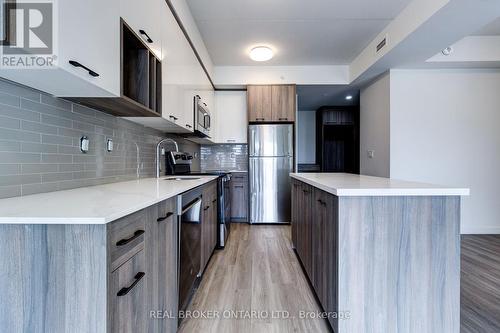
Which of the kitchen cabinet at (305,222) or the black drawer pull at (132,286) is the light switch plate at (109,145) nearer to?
the black drawer pull at (132,286)

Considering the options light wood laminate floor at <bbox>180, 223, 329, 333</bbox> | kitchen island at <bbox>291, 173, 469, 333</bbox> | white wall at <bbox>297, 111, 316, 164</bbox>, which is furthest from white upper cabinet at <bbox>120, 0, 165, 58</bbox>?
white wall at <bbox>297, 111, 316, 164</bbox>

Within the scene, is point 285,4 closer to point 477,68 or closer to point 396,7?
point 396,7

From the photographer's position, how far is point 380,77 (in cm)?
402

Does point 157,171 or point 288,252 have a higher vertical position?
point 157,171

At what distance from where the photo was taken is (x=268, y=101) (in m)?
4.41

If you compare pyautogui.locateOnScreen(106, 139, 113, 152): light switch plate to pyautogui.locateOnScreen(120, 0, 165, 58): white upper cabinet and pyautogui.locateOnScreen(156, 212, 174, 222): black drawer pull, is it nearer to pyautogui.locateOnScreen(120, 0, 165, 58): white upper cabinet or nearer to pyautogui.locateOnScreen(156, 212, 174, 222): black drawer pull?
pyautogui.locateOnScreen(120, 0, 165, 58): white upper cabinet

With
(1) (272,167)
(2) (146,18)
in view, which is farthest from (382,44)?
(2) (146,18)

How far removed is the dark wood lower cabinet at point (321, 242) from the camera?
143cm

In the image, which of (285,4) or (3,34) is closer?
(3,34)

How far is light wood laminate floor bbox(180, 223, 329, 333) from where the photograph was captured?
165 cm

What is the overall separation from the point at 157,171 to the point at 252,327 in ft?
5.60

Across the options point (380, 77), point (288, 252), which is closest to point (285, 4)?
point (380, 77)

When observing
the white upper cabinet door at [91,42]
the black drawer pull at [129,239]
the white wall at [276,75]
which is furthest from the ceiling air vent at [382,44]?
the black drawer pull at [129,239]

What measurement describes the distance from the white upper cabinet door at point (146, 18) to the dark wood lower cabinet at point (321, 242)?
4.91ft
